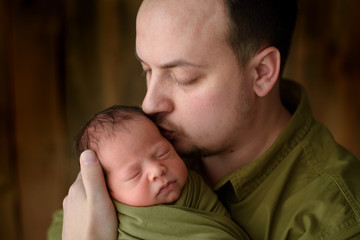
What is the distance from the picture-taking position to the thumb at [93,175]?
1268 mm

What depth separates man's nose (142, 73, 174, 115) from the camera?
1.40 meters

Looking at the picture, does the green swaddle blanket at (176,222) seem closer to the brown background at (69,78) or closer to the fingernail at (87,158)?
the fingernail at (87,158)

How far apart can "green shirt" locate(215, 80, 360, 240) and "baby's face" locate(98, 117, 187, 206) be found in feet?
0.91

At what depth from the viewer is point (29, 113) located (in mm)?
2410

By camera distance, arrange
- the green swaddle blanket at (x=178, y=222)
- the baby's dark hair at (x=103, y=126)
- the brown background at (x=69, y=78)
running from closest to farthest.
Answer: the green swaddle blanket at (x=178, y=222) < the baby's dark hair at (x=103, y=126) < the brown background at (x=69, y=78)

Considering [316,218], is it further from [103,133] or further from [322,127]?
[103,133]

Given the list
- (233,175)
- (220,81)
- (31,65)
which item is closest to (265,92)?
(220,81)

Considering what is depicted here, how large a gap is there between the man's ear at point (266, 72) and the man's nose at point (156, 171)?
0.46m

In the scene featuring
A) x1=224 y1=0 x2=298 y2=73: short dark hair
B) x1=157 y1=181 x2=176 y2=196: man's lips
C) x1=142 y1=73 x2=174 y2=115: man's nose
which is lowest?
x1=157 y1=181 x2=176 y2=196: man's lips

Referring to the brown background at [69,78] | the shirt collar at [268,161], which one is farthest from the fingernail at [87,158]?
the brown background at [69,78]

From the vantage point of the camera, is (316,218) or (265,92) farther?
(265,92)

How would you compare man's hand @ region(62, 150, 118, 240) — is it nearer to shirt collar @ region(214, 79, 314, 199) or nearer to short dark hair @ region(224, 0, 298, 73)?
shirt collar @ region(214, 79, 314, 199)

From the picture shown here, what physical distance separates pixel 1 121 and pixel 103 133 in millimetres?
1293

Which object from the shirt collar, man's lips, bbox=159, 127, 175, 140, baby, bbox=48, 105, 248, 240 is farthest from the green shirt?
man's lips, bbox=159, 127, 175, 140
